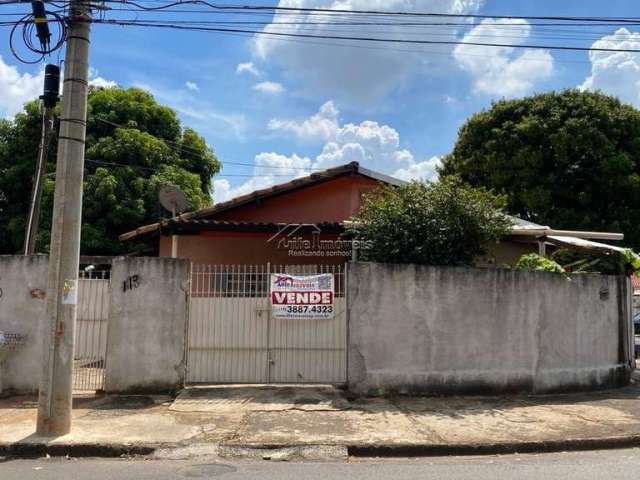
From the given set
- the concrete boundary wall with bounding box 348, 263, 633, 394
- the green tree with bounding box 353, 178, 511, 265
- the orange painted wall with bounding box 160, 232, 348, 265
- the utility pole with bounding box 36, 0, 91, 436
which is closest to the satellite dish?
the orange painted wall with bounding box 160, 232, 348, 265

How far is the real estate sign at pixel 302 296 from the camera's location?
9.58 metres

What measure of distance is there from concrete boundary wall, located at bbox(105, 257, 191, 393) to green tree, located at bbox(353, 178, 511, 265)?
3309 millimetres

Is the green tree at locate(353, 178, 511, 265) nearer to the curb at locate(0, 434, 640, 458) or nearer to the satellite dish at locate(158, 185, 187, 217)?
the curb at locate(0, 434, 640, 458)

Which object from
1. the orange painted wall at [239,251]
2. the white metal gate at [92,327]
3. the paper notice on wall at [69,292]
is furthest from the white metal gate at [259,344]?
the orange painted wall at [239,251]

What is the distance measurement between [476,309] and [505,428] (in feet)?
8.30

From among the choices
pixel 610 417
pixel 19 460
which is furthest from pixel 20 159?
pixel 610 417

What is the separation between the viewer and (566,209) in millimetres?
18625

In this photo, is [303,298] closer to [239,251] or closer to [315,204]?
[239,251]

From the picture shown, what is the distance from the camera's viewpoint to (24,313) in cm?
920

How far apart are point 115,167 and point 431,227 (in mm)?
13486

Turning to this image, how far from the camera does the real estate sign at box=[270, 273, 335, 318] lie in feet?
31.4

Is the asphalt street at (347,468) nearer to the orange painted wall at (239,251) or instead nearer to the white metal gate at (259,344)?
the white metal gate at (259,344)

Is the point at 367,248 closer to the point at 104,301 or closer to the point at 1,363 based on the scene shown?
the point at 104,301

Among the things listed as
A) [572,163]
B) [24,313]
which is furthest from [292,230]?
[572,163]
